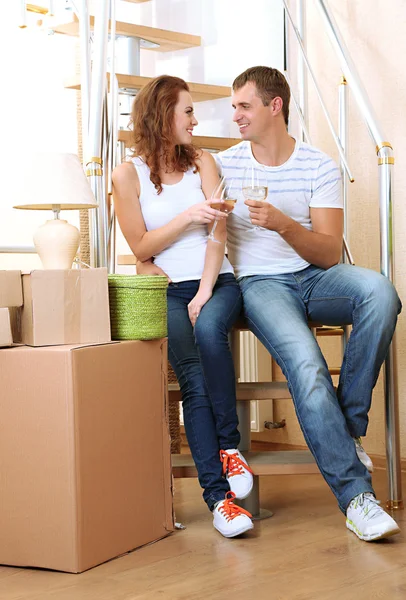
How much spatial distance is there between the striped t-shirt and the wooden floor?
74 cm

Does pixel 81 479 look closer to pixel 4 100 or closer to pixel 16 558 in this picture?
pixel 16 558

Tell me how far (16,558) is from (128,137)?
4.90 ft

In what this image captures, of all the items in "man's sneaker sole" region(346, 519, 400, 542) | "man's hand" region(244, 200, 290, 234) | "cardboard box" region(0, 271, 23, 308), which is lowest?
"man's sneaker sole" region(346, 519, 400, 542)

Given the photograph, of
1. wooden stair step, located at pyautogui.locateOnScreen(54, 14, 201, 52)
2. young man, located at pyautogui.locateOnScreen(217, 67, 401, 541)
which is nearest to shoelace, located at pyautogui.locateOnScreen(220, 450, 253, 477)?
young man, located at pyautogui.locateOnScreen(217, 67, 401, 541)

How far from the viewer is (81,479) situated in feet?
6.80

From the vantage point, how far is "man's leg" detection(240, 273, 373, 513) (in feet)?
7.44

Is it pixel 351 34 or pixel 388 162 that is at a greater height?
pixel 351 34

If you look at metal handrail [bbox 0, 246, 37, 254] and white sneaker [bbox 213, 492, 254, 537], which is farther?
metal handrail [bbox 0, 246, 37, 254]

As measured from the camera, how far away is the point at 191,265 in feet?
8.41

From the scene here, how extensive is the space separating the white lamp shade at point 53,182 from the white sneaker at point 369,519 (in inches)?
40.2

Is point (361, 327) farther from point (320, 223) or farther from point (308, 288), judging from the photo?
point (320, 223)

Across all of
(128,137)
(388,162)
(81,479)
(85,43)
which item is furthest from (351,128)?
(81,479)

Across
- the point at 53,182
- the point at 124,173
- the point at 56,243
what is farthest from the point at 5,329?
the point at 124,173

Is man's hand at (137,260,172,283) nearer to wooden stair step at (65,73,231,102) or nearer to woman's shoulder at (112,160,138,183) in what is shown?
woman's shoulder at (112,160,138,183)
